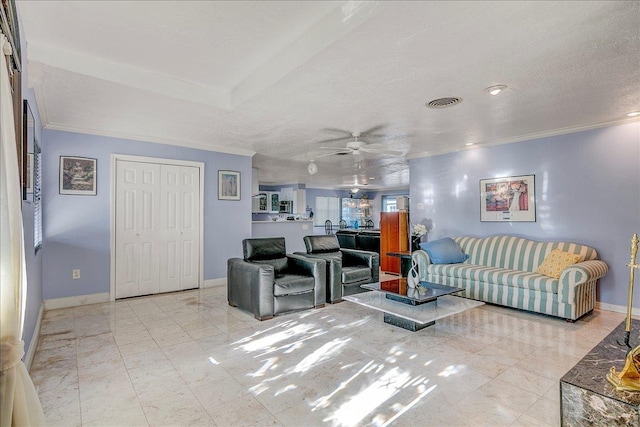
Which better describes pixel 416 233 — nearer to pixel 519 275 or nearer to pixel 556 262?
pixel 519 275

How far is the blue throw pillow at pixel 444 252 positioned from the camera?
478 cm

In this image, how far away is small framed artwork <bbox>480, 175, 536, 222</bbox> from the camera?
470cm

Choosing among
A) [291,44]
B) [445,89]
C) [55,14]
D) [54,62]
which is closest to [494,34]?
[445,89]

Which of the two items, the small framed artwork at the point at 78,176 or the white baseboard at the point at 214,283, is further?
the white baseboard at the point at 214,283

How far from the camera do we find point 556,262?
385 centimetres

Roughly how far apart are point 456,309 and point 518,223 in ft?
8.03

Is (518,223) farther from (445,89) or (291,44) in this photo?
(291,44)

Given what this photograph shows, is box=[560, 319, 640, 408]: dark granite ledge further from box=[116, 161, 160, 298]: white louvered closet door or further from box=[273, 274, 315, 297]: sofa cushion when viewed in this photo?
box=[116, 161, 160, 298]: white louvered closet door

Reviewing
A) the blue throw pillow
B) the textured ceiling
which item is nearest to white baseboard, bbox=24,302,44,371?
the textured ceiling

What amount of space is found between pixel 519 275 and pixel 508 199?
1.43 metres

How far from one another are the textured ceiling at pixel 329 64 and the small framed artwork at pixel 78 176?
1.43 ft

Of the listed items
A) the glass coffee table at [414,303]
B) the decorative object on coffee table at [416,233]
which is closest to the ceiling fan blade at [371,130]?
the glass coffee table at [414,303]

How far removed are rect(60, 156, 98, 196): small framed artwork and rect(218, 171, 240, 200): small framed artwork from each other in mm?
1772

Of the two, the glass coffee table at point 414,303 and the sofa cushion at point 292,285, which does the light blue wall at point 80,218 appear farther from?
the glass coffee table at point 414,303
